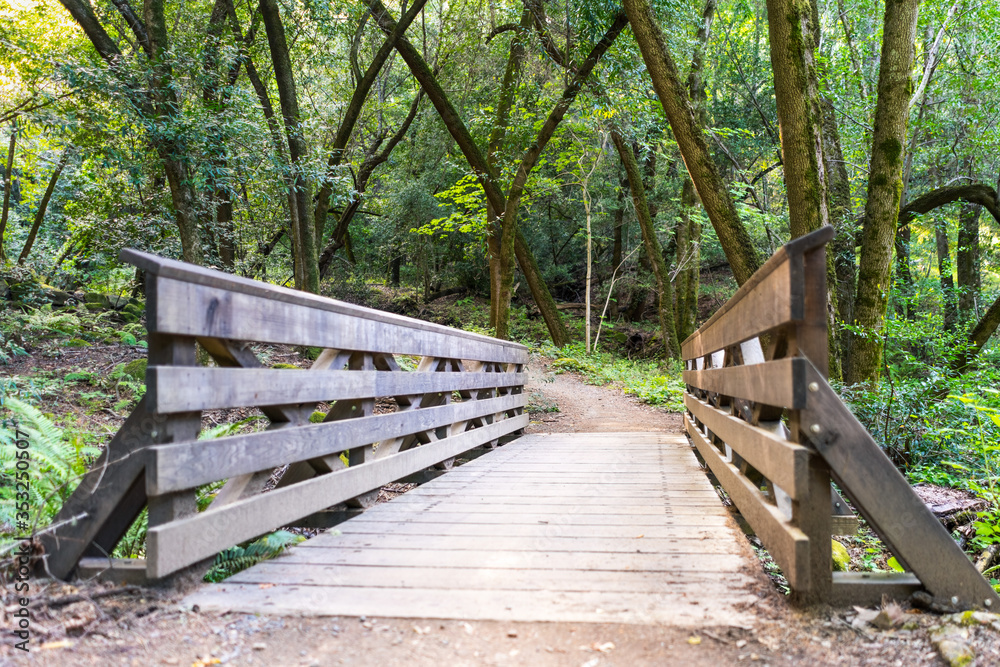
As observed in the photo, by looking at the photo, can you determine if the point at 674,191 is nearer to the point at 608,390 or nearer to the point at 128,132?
the point at 608,390

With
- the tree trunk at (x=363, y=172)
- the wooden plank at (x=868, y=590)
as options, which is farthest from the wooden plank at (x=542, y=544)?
the tree trunk at (x=363, y=172)

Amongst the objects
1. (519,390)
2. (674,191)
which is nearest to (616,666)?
(519,390)

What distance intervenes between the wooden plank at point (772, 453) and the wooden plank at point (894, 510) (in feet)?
0.30

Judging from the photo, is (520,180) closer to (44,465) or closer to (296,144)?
(296,144)

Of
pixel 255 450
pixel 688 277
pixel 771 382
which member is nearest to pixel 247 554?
pixel 255 450

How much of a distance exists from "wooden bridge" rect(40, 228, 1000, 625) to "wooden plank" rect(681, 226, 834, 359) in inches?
0.5

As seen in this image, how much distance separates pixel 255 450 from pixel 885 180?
7.37 metres

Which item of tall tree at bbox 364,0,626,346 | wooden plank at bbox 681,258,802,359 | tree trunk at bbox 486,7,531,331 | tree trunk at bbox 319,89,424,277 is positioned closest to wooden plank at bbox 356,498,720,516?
wooden plank at bbox 681,258,802,359

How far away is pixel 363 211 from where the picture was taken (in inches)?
879

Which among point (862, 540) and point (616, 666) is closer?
point (616, 666)

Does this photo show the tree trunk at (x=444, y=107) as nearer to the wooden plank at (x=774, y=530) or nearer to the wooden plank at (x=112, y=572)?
the wooden plank at (x=774, y=530)

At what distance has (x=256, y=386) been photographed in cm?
256

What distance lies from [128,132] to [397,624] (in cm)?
956

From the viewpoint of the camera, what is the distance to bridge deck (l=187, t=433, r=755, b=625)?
2219mm
